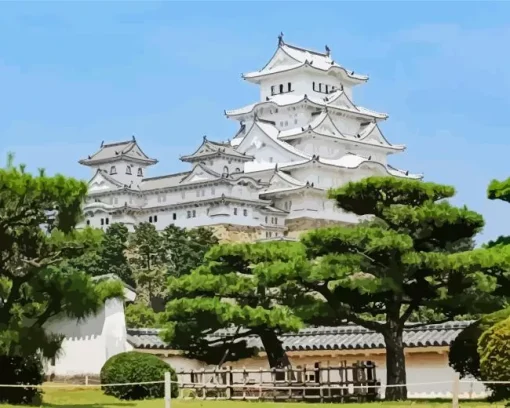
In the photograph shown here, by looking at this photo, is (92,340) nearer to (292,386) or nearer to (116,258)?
(292,386)

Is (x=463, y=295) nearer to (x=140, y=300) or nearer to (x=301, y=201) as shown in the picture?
(x=140, y=300)

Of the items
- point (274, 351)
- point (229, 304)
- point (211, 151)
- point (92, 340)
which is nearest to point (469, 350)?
point (274, 351)

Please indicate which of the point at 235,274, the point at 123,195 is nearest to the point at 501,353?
the point at 235,274

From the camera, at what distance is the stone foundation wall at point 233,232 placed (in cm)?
6862

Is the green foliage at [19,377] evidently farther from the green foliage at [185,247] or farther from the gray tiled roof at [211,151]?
the gray tiled roof at [211,151]

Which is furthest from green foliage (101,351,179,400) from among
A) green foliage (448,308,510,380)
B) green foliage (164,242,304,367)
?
green foliage (448,308,510,380)

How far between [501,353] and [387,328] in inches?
213

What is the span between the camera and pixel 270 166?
73562 millimetres

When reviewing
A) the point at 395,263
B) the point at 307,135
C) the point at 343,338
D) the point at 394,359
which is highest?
the point at 307,135

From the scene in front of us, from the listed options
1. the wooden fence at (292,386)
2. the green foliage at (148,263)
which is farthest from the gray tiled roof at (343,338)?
the green foliage at (148,263)

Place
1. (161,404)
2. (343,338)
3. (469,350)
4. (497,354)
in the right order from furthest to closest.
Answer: (343,338) → (469,350) → (161,404) → (497,354)

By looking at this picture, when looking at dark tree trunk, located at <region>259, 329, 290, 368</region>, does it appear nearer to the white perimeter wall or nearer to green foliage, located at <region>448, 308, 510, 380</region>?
green foliage, located at <region>448, 308, 510, 380</region>

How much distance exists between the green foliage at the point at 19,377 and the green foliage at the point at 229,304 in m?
5.32

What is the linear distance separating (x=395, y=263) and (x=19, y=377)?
8.73 m
